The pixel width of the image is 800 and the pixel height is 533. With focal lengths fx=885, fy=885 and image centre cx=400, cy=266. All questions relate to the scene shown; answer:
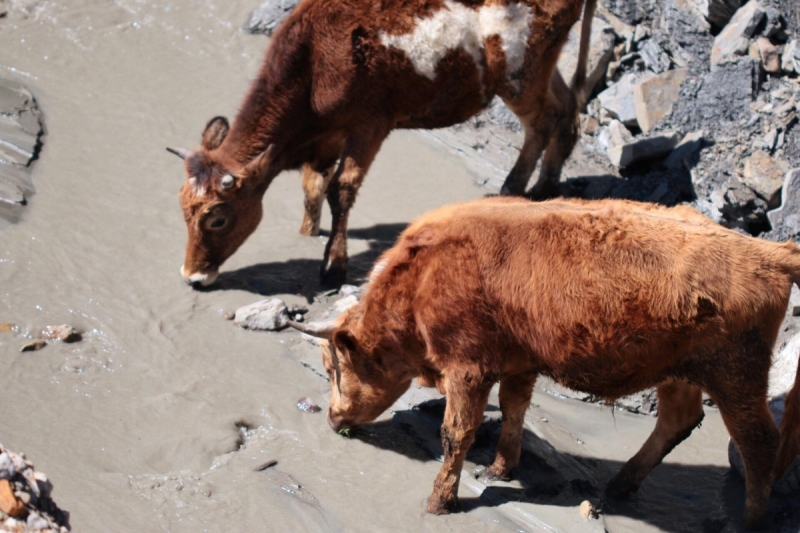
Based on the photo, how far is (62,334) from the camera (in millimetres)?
6852

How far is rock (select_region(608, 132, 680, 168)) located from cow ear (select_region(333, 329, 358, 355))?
18.2ft

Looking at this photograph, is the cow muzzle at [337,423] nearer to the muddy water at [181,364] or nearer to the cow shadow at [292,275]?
the muddy water at [181,364]

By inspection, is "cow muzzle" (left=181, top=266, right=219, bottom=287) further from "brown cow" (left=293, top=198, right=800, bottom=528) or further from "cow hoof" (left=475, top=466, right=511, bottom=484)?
"cow hoof" (left=475, top=466, right=511, bottom=484)

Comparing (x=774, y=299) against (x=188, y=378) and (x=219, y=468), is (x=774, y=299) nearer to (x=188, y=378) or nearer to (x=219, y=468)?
(x=219, y=468)

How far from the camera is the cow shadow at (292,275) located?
822 centimetres

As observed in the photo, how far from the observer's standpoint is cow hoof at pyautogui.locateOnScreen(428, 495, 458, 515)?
5645mm

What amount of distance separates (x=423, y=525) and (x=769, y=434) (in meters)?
2.19

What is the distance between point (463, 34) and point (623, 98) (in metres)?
3.55

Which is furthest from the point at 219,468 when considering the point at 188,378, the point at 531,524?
the point at 531,524

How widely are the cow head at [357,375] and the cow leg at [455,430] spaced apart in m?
0.48

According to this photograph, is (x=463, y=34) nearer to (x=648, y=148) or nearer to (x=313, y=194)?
(x=313, y=194)

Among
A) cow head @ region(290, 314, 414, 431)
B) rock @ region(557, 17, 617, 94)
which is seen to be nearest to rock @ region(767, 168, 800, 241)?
rock @ region(557, 17, 617, 94)

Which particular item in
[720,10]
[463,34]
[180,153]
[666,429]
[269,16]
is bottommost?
[666,429]

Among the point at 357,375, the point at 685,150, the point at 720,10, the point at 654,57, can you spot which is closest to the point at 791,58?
the point at 720,10
